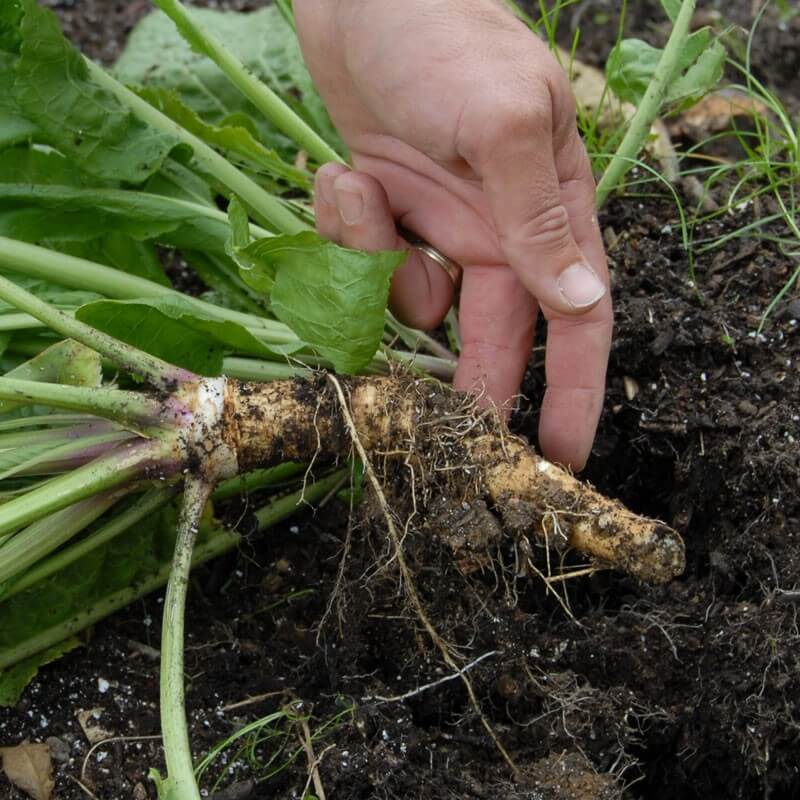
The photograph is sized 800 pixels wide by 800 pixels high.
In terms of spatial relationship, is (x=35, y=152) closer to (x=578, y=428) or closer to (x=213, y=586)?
(x=213, y=586)

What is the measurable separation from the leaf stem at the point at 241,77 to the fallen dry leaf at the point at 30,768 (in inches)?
44.5

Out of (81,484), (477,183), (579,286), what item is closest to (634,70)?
(477,183)

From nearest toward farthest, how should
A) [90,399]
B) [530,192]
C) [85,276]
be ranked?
[530,192] → [90,399] → [85,276]

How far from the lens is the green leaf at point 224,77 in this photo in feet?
8.24

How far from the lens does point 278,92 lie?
2598 millimetres

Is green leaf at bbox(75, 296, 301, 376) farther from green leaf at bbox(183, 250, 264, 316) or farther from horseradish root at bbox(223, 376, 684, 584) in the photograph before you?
green leaf at bbox(183, 250, 264, 316)

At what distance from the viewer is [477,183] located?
5.91 feet

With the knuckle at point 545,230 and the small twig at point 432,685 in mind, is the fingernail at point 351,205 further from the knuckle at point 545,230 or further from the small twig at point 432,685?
the small twig at point 432,685

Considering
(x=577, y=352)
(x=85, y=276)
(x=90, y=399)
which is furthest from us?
(x=85, y=276)

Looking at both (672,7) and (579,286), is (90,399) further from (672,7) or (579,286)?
(672,7)

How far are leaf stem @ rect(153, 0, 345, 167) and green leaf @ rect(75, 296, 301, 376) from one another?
429 millimetres

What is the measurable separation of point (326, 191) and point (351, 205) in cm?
8

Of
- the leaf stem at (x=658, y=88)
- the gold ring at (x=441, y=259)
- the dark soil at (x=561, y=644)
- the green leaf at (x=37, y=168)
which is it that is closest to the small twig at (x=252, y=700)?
the dark soil at (x=561, y=644)

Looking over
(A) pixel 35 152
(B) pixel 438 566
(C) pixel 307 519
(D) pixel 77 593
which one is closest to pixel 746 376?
(B) pixel 438 566
